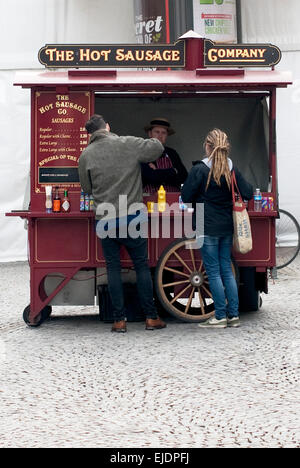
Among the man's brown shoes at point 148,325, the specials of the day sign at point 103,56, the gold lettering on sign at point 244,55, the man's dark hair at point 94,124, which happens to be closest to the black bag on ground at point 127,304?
the man's brown shoes at point 148,325

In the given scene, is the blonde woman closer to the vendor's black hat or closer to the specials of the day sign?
the specials of the day sign

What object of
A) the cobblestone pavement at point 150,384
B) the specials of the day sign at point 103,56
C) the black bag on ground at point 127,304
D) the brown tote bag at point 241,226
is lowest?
the cobblestone pavement at point 150,384

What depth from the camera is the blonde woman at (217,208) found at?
8953 millimetres

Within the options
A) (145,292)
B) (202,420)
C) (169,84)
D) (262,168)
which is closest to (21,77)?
(169,84)

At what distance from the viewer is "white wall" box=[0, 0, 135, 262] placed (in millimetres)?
15641

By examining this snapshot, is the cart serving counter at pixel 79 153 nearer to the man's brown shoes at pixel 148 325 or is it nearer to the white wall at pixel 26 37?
the man's brown shoes at pixel 148 325

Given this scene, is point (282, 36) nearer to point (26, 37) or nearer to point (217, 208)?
point (26, 37)

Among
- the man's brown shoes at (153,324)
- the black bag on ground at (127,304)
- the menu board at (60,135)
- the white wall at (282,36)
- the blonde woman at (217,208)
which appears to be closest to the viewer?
the blonde woman at (217,208)

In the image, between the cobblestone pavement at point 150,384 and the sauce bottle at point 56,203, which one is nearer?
the cobblestone pavement at point 150,384

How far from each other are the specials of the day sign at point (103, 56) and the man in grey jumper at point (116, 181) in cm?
67

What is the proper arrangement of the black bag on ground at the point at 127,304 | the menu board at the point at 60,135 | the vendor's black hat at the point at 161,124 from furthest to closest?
1. the vendor's black hat at the point at 161,124
2. the black bag on ground at the point at 127,304
3. the menu board at the point at 60,135

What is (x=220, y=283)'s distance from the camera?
902cm

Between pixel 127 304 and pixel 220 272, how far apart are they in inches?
39.5

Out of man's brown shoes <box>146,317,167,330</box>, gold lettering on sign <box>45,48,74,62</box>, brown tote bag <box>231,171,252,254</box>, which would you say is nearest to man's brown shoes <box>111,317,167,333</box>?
man's brown shoes <box>146,317,167,330</box>
